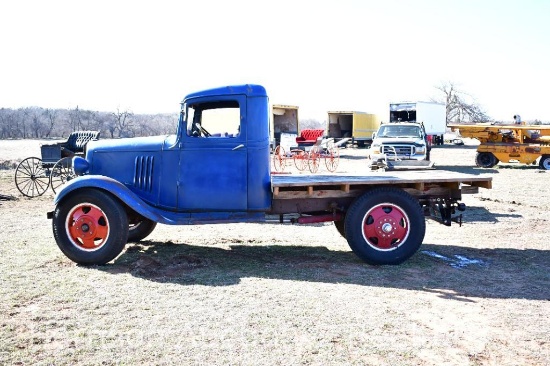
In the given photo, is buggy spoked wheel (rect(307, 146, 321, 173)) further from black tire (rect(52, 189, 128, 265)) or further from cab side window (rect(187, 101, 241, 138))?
black tire (rect(52, 189, 128, 265))

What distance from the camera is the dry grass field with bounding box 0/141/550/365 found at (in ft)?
12.0

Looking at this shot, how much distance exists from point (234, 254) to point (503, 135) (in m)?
17.7

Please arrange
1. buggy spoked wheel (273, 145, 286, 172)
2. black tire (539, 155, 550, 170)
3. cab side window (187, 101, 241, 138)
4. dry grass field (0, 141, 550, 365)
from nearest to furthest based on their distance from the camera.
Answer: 1. dry grass field (0, 141, 550, 365)
2. cab side window (187, 101, 241, 138)
3. buggy spoked wheel (273, 145, 286, 172)
4. black tire (539, 155, 550, 170)

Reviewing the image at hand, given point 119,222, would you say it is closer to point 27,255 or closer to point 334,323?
point 27,255

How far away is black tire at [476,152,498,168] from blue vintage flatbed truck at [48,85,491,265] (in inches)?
630

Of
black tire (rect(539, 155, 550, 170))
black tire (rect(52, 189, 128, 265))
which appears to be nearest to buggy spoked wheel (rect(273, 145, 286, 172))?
black tire (rect(539, 155, 550, 170))

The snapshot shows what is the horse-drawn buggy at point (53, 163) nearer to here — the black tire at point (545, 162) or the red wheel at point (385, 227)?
the red wheel at point (385, 227)

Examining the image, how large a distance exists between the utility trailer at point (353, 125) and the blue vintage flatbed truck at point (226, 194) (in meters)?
30.1

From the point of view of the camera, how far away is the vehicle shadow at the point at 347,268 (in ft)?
17.4

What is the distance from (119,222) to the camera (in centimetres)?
592

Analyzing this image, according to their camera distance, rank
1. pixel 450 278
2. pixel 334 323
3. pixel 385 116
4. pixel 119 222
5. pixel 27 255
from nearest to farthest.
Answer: pixel 334 323, pixel 450 278, pixel 119 222, pixel 27 255, pixel 385 116

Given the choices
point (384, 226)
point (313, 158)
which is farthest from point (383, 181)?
point (313, 158)

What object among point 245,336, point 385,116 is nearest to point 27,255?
point 245,336

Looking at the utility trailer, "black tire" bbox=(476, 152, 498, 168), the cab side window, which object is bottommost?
"black tire" bbox=(476, 152, 498, 168)
